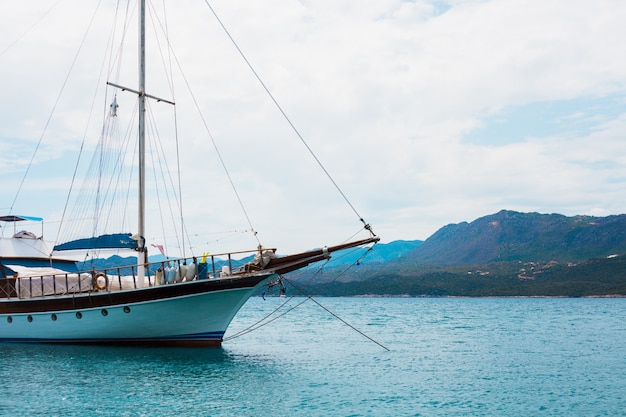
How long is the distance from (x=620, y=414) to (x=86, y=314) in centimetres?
2620

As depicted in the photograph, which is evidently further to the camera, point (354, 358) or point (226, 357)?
point (354, 358)

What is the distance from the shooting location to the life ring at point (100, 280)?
32.8 metres

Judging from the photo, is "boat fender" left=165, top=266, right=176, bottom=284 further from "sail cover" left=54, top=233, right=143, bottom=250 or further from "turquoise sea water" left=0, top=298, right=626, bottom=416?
"sail cover" left=54, top=233, right=143, bottom=250

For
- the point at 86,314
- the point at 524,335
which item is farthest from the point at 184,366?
the point at 524,335

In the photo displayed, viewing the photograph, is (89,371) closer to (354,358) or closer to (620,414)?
(354,358)

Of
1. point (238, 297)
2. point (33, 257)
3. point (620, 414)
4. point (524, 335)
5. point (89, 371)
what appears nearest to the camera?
point (620, 414)

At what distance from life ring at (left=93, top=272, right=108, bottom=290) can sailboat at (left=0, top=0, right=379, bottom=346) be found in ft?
0.18

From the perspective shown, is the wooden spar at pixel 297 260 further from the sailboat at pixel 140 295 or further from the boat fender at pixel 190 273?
the boat fender at pixel 190 273

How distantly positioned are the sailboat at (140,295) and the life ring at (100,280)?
0.05 metres

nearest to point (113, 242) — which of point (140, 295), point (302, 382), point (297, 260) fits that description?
point (140, 295)

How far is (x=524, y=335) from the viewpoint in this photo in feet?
199

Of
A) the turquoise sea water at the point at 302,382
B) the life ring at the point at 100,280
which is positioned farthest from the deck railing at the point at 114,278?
the turquoise sea water at the point at 302,382

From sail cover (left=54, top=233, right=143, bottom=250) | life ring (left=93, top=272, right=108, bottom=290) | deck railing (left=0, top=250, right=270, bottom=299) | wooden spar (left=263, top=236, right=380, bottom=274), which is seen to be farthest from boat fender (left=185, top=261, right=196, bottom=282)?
sail cover (left=54, top=233, right=143, bottom=250)

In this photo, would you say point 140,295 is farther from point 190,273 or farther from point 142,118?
point 142,118
